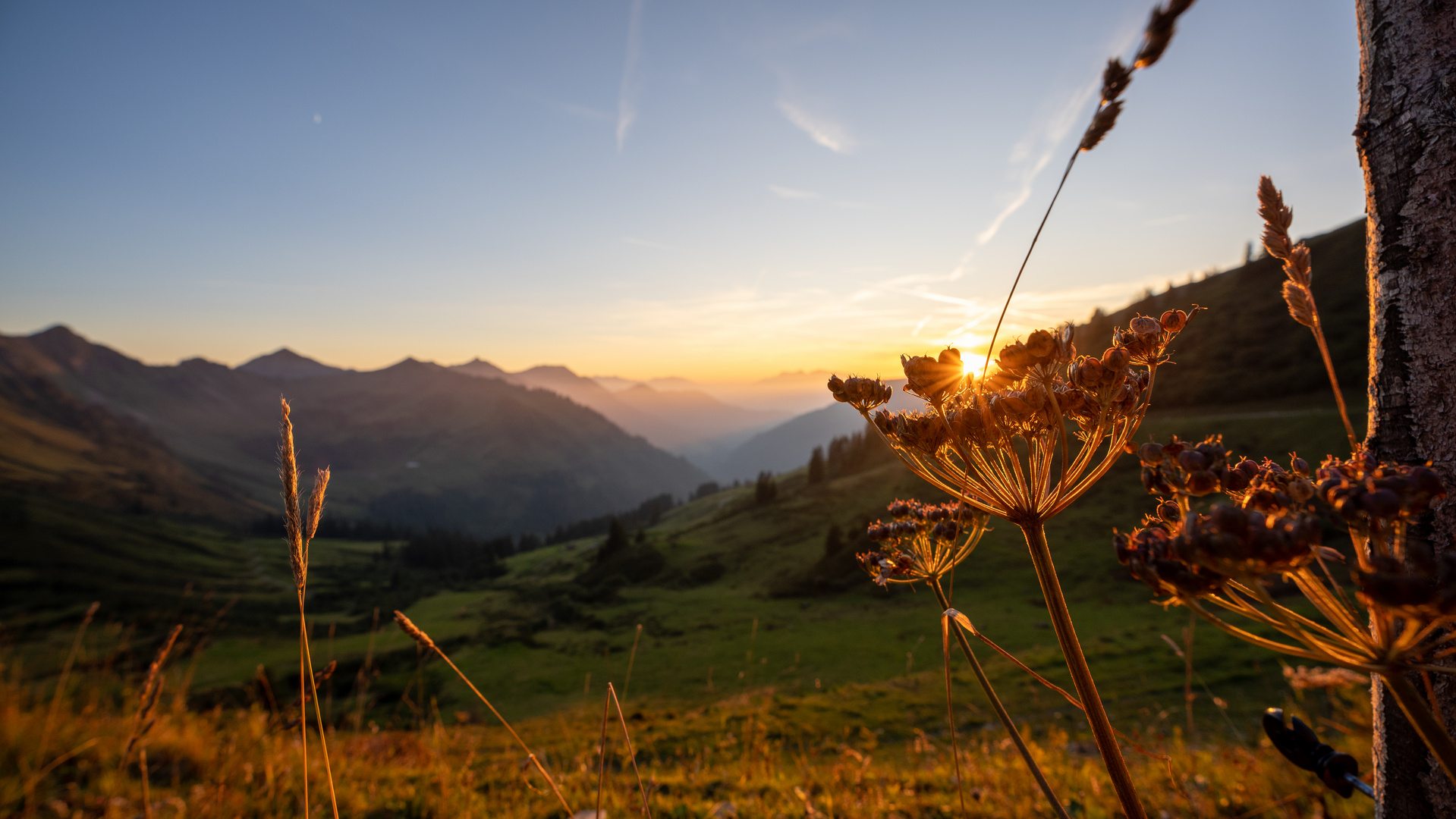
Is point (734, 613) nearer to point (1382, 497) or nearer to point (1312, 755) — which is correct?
point (1312, 755)

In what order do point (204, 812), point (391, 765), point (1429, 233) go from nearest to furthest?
point (1429, 233), point (204, 812), point (391, 765)

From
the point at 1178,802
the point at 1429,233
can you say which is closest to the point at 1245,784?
the point at 1178,802

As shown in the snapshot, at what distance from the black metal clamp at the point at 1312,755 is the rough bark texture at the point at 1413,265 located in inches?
8.7

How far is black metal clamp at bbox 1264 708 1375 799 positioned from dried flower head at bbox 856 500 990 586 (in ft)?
3.63

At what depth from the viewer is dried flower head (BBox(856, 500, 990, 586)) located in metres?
2.67

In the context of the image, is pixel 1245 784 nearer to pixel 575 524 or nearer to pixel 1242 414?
pixel 1242 414

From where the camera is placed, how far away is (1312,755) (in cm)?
189

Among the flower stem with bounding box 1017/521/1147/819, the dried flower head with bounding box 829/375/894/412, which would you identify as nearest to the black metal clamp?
the flower stem with bounding box 1017/521/1147/819

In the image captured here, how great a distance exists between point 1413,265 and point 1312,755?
5.65 ft

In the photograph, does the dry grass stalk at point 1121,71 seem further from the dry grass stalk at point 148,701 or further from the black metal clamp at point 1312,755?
the dry grass stalk at point 148,701

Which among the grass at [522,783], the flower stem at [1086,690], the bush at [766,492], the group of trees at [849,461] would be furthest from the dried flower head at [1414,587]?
the bush at [766,492]

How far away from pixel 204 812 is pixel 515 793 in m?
2.24

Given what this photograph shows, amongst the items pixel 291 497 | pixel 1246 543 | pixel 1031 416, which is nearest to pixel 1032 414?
pixel 1031 416

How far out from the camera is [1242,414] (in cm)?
7325
